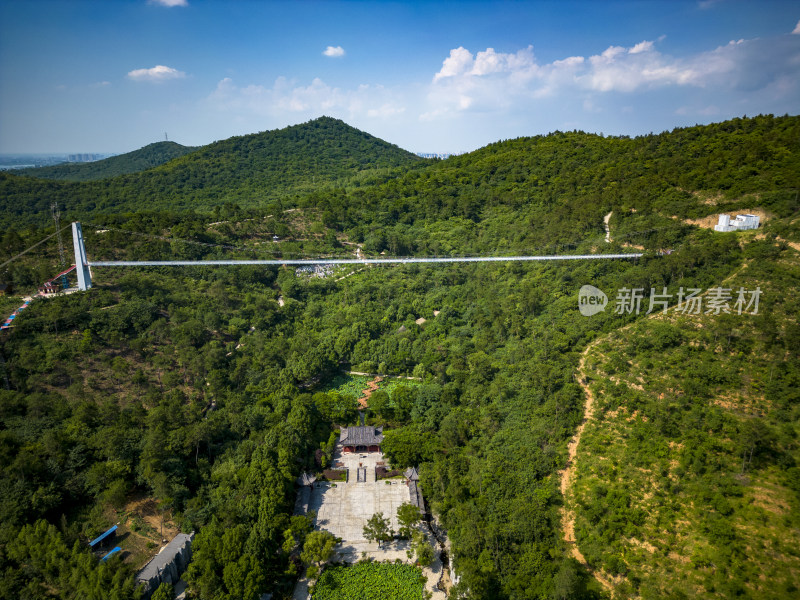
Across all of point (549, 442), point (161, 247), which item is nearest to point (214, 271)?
point (161, 247)

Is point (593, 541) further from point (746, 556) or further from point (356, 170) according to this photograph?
point (356, 170)

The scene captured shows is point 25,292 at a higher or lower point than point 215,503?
higher

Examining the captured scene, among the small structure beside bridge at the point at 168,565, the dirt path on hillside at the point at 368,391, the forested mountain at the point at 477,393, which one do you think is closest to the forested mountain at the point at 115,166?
the forested mountain at the point at 477,393

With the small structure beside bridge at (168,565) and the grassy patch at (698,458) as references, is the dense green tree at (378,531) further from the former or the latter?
the grassy patch at (698,458)

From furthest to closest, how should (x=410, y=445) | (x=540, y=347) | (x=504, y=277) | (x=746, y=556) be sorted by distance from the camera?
(x=504, y=277), (x=540, y=347), (x=410, y=445), (x=746, y=556)

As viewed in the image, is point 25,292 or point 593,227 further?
point 593,227

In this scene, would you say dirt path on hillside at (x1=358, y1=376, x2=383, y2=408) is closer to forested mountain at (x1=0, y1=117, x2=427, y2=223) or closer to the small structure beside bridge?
the small structure beside bridge

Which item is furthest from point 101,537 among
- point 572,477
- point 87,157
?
point 87,157
